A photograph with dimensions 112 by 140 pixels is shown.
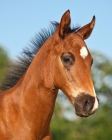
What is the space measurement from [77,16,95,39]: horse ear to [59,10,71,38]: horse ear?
0.31 metres

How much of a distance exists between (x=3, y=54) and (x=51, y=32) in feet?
138

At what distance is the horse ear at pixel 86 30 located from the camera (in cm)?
723

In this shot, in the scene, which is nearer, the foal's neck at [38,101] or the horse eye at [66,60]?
the horse eye at [66,60]

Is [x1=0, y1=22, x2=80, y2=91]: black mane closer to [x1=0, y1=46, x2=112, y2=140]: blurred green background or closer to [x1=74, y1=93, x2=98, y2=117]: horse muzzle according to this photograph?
[x1=74, y1=93, x2=98, y2=117]: horse muzzle

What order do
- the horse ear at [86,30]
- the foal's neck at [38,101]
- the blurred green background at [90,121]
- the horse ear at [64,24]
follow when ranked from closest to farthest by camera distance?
the horse ear at [64,24], the foal's neck at [38,101], the horse ear at [86,30], the blurred green background at [90,121]

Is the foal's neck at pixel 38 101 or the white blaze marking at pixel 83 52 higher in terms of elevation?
the white blaze marking at pixel 83 52

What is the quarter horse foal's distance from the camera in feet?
21.2

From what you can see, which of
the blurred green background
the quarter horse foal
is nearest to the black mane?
the quarter horse foal

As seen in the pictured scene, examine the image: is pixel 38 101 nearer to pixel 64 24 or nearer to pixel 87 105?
pixel 87 105

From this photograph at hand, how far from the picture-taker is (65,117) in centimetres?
4588

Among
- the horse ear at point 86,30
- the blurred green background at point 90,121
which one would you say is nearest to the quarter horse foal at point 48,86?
the horse ear at point 86,30

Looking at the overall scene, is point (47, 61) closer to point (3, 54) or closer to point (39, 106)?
point (39, 106)

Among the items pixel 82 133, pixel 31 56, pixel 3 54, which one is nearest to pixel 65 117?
pixel 82 133

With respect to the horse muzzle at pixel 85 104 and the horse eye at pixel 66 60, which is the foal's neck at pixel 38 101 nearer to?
the horse eye at pixel 66 60
